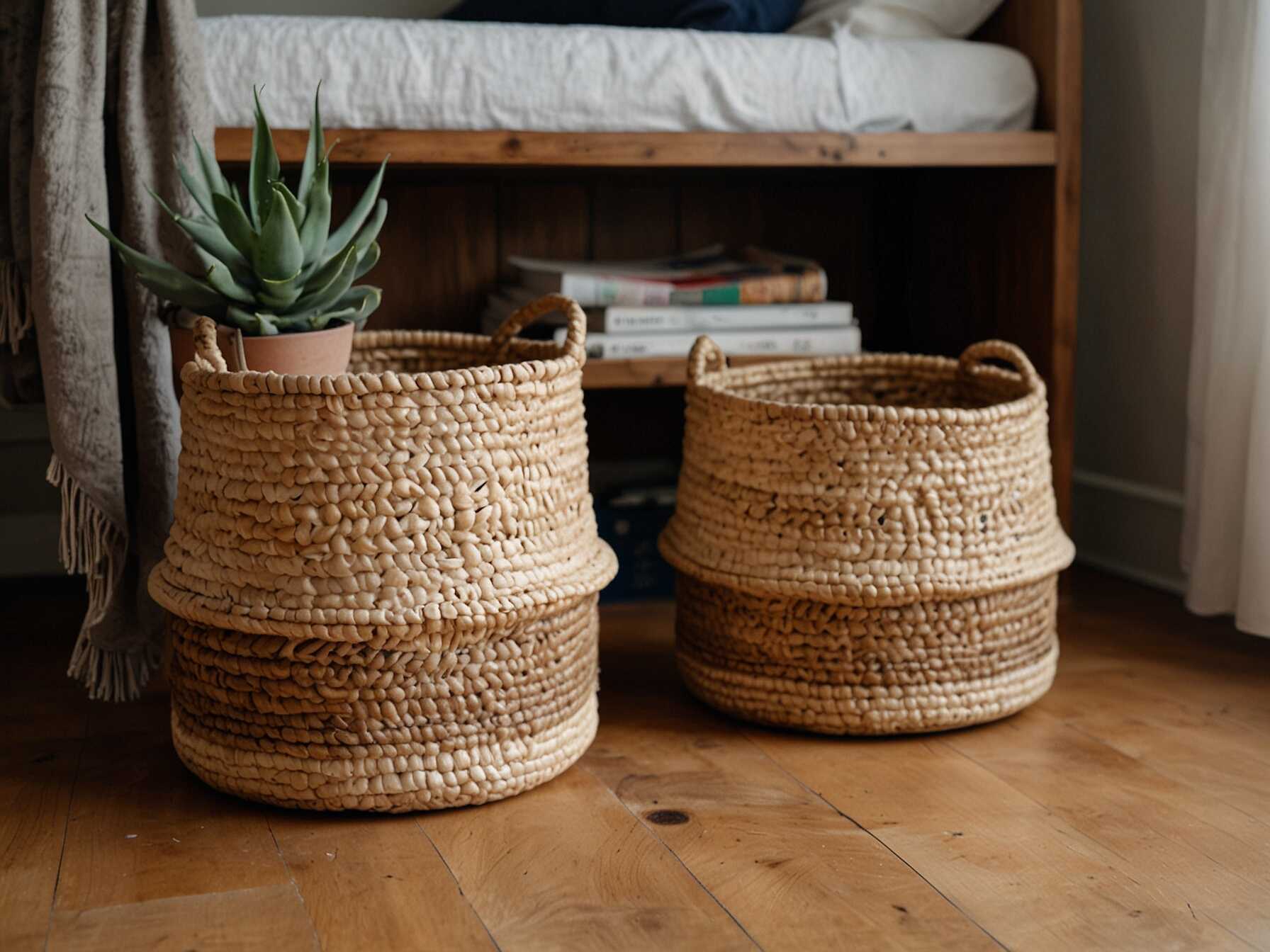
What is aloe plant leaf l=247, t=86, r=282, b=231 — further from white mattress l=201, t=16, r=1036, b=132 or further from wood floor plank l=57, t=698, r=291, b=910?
wood floor plank l=57, t=698, r=291, b=910

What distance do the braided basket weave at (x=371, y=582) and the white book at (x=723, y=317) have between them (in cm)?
50

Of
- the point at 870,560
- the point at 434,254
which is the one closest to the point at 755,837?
the point at 870,560

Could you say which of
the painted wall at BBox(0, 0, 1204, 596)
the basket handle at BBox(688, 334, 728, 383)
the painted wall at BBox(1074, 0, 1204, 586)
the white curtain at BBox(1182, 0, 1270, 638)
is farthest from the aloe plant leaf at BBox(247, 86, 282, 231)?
the painted wall at BBox(1074, 0, 1204, 586)

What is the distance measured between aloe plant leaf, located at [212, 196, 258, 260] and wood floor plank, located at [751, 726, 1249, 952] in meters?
0.66

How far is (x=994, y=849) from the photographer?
1050 mm

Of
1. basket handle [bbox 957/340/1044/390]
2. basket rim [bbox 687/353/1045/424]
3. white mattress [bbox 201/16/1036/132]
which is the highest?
white mattress [bbox 201/16/1036/132]

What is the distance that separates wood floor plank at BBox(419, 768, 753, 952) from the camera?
3.03ft

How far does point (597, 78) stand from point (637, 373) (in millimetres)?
344

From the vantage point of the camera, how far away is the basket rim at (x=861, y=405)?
1234 mm

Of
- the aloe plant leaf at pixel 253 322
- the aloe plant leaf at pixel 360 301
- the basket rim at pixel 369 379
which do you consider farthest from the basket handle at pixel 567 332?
the aloe plant leaf at pixel 253 322

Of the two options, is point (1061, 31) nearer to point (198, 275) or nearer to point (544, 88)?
point (544, 88)

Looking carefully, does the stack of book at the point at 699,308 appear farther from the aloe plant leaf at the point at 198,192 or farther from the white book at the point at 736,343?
the aloe plant leaf at the point at 198,192

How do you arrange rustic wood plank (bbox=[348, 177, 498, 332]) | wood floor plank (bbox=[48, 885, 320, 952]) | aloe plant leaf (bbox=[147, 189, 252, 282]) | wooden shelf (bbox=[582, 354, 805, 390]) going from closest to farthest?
wood floor plank (bbox=[48, 885, 320, 952]) → aloe plant leaf (bbox=[147, 189, 252, 282]) → wooden shelf (bbox=[582, 354, 805, 390]) → rustic wood plank (bbox=[348, 177, 498, 332])

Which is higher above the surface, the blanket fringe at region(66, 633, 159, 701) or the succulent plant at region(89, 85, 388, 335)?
the succulent plant at region(89, 85, 388, 335)
